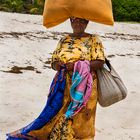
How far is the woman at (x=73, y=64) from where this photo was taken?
374 cm

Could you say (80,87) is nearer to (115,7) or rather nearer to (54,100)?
(54,100)

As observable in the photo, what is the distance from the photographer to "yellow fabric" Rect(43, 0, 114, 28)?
3.66 metres

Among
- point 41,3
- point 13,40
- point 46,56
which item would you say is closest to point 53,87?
point 46,56

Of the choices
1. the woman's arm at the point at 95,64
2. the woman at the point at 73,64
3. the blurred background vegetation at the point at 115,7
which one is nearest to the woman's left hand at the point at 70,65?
the woman at the point at 73,64

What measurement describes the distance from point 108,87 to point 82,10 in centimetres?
61

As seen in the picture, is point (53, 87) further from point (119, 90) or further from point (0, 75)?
point (0, 75)

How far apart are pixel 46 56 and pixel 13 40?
1055mm

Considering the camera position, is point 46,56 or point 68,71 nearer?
point 68,71

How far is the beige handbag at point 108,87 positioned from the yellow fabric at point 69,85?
0.04 m

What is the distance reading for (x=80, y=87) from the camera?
373 cm

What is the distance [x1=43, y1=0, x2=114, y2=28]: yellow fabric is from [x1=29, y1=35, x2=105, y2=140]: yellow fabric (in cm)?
18

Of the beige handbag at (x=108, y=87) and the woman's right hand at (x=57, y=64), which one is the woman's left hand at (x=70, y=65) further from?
the beige handbag at (x=108, y=87)

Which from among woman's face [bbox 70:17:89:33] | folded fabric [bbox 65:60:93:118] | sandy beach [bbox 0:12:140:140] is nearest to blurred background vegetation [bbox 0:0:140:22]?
sandy beach [bbox 0:12:140:140]

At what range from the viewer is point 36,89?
23.0 feet
